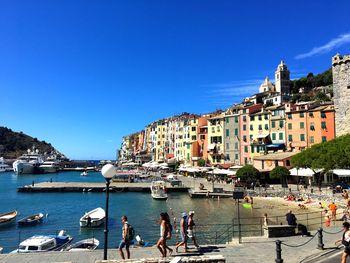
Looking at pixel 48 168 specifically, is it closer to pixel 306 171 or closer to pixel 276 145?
pixel 276 145

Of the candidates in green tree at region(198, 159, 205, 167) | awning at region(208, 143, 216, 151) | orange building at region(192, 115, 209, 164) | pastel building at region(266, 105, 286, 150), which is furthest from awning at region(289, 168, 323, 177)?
orange building at region(192, 115, 209, 164)

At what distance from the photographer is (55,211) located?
45.7 meters

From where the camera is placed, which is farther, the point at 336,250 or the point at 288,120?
the point at 288,120

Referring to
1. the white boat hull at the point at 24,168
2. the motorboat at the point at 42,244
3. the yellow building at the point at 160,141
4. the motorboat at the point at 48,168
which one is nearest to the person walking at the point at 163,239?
the motorboat at the point at 42,244

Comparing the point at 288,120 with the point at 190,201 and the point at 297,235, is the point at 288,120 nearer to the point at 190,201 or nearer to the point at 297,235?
the point at 190,201

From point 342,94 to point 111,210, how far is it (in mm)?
42106

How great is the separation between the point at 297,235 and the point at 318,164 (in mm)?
27728

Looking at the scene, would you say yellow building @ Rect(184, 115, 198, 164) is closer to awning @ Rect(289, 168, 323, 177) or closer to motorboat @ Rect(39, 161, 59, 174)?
awning @ Rect(289, 168, 323, 177)

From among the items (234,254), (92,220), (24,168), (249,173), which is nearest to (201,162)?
(249,173)

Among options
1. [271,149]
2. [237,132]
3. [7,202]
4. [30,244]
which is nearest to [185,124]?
[237,132]

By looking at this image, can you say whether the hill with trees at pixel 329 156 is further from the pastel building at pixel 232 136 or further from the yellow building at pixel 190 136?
the yellow building at pixel 190 136

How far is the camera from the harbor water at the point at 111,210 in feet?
103

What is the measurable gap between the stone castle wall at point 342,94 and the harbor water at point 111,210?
23.1 m

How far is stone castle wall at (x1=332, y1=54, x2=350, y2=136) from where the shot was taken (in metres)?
55.7
